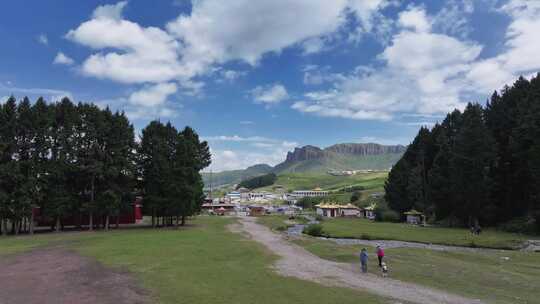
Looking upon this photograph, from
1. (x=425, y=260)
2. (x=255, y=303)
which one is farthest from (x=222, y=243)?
(x=255, y=303)

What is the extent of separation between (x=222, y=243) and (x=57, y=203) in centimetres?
3153

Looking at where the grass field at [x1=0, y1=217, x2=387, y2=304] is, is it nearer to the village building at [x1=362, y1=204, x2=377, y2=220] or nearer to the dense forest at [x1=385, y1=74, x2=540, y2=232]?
the dense forest at [x1=385, y1=74, x2=540, y2=232]

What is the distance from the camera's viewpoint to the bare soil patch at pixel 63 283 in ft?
72.4

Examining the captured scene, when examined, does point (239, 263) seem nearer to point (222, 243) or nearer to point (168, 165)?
point (222, 243)

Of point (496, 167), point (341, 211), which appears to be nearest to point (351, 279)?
point (496, 167)

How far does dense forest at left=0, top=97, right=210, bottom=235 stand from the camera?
6081 cm

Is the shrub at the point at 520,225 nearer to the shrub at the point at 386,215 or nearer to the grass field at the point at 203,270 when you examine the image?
the shrub at the point at 386,215

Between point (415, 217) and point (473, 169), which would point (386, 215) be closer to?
point (415, 217)

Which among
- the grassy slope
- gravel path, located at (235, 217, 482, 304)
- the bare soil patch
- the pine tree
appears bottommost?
the grassy slope

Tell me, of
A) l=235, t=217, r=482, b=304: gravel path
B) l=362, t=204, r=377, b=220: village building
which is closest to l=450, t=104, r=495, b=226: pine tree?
l=362, t=204, r=377, b=220: village building

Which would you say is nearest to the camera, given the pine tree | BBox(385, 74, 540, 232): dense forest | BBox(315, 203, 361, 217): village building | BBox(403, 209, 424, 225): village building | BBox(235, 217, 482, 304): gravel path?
BBox(235, 217, 482, 304): gravel path

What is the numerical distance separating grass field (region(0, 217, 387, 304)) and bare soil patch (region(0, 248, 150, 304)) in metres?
1.45

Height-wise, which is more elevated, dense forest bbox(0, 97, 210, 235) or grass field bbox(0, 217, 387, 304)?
dense forest bbox(0, 97, 210, 235)

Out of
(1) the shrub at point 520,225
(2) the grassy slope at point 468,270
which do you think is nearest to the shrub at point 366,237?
(2) the grassy slope at point 468,270
